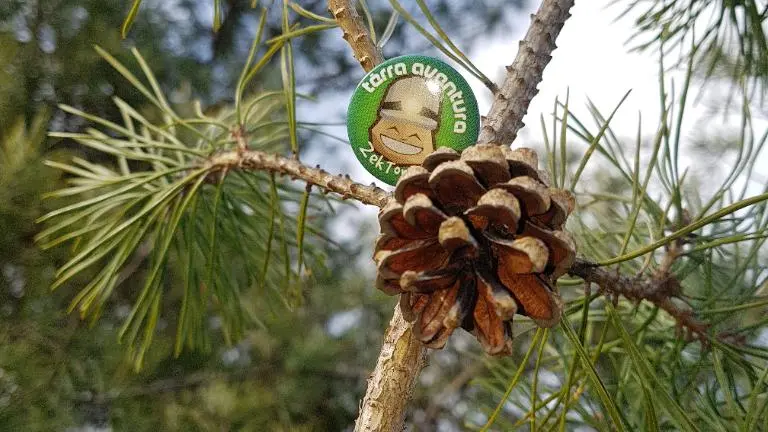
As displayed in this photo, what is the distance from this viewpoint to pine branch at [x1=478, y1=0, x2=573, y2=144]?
0.34 meters

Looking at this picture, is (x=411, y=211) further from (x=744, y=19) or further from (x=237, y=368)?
(x=237, y=368)

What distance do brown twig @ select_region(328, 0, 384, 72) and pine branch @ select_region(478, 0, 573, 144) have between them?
0.25 ft

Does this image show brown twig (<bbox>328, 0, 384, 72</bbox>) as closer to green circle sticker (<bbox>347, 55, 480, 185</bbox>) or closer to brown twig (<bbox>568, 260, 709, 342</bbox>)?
green circle sticker (<bbox>347, 55, 480, 185</bbox>)

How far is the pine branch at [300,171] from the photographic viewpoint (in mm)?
343

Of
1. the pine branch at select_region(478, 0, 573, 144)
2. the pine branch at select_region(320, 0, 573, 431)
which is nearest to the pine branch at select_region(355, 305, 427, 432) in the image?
the pine branch at select_region(320, 0, 573, 431)

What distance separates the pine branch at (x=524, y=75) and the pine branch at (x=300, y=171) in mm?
59

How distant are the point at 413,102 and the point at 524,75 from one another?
0.19 ft

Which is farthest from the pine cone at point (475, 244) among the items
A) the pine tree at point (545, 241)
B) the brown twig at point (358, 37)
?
the brown twig at point (358, 37)

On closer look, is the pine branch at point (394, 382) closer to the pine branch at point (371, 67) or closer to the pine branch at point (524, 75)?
the pine branch at point (371, 67)

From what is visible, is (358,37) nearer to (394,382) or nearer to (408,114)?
(408,114)

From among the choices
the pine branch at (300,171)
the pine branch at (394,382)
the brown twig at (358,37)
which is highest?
the brown twig at (358,37)

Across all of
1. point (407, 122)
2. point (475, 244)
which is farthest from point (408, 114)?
point (475, 244)

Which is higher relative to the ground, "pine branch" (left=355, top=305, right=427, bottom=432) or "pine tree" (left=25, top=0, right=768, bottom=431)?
"pine tree" (left=25, top=0, right=768, bottom=431)

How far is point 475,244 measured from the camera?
0.26m
